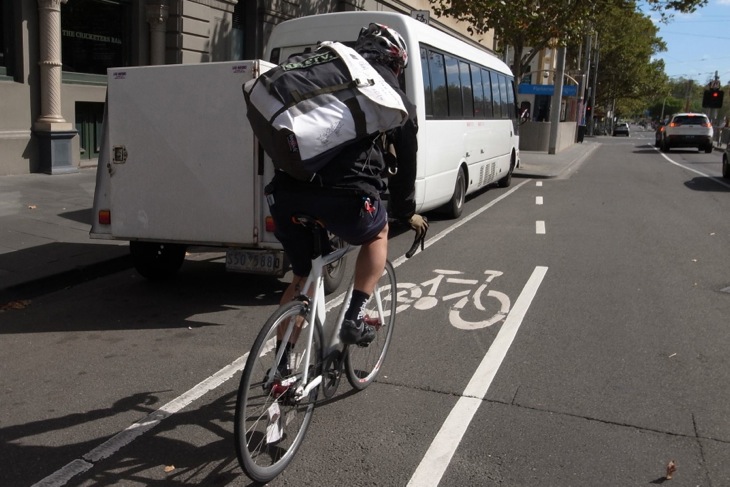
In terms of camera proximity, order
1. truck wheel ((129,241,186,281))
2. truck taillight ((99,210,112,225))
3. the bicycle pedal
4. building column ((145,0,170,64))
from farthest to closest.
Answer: building column ((145,0,170,64)) < truck wheel ((129,241,186,281)) < truck taillight ((99,210,112,225)) < the bicycle pedal

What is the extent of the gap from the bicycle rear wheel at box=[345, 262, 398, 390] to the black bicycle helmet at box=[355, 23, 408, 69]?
4.01 feet

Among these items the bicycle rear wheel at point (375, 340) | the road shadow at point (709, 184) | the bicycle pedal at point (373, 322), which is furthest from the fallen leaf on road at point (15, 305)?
the road shadow at point (709, 184)

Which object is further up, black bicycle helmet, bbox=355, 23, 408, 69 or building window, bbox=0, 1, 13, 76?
building window, bbox=0, 1, 13, 76

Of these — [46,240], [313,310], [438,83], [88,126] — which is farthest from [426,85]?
[88,126]

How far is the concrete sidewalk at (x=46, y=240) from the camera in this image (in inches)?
251

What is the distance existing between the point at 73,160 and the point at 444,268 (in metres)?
8.31

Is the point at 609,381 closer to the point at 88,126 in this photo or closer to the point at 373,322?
the point at 373,322

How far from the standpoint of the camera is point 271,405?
310cm

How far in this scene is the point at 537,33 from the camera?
21000mm

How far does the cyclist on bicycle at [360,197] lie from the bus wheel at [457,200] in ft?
24.1

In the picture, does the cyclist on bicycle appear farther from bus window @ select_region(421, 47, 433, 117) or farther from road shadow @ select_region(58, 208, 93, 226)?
road shadow @ select_region(58, 208, 93, 226)

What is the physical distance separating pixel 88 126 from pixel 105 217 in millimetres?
8269

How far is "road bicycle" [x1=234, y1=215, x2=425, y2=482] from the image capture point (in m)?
2.95

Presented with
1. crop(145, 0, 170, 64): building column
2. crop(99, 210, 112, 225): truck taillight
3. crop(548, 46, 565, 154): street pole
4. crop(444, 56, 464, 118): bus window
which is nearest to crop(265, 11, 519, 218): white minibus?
crop(444, 56, 464, 118): bus window
